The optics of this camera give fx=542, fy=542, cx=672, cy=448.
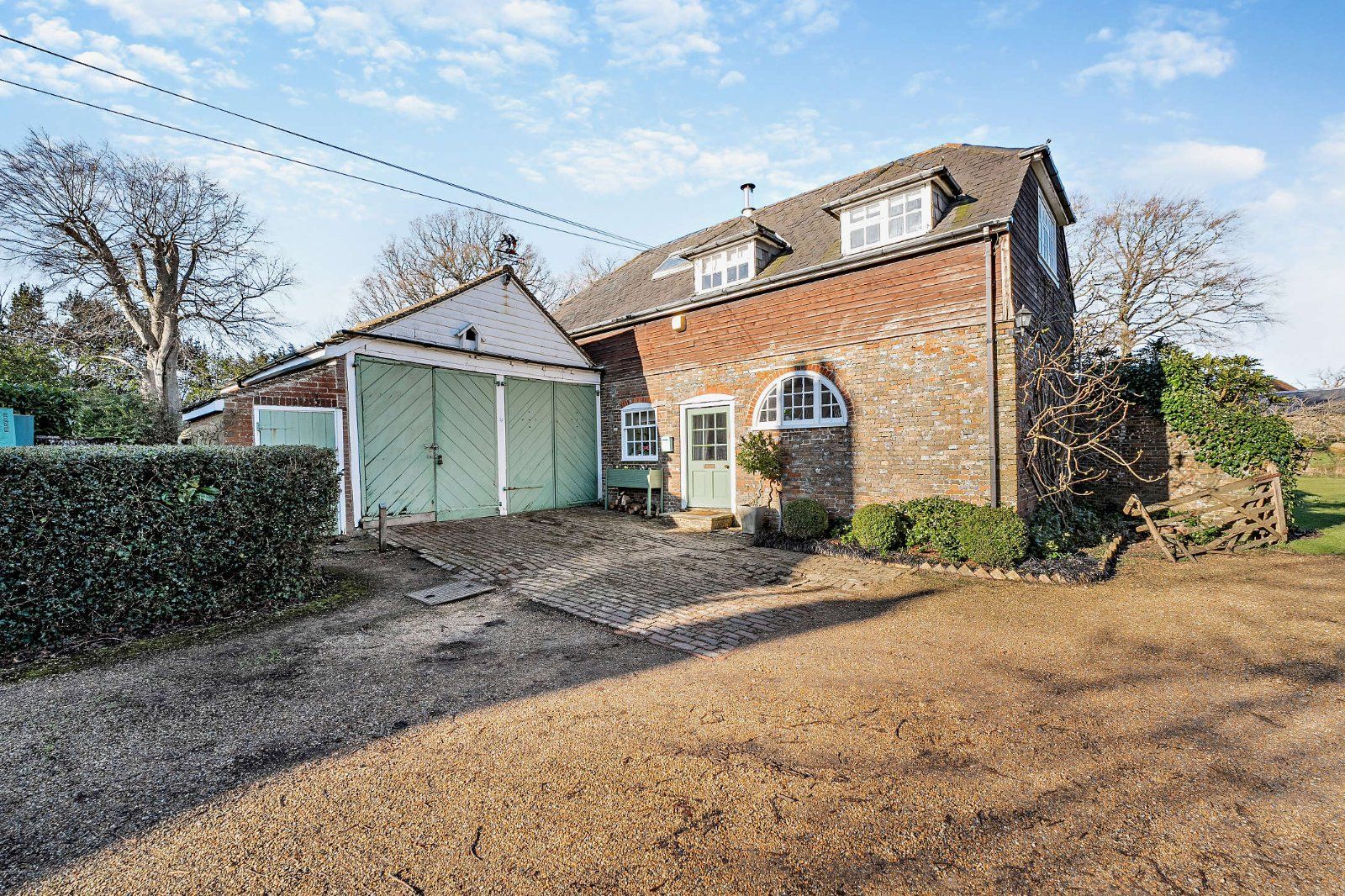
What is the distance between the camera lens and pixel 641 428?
42.2 ft

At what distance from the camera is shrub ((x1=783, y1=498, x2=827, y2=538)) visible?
9219mm

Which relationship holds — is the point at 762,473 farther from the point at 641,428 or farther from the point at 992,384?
the point at 992,384

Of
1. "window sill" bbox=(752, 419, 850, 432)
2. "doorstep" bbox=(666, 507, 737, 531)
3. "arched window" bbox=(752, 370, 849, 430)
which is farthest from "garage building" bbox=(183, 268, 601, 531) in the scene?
"arched window" bbox=(752, 370, 849, 430)

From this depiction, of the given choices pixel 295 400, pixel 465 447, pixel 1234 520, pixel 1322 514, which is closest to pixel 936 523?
pixel 1234 520

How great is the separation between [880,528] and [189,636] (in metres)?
8.26

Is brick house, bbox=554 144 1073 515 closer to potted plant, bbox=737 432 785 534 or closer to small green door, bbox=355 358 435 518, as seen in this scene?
potted plant, bbox=737 432 785 534

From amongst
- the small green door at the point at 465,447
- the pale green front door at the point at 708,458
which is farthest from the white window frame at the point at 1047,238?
the small green door at the point at 465,447

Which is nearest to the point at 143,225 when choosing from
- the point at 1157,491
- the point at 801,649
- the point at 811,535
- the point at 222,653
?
the point at 222,653

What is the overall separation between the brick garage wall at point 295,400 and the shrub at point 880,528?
8245 millimetres

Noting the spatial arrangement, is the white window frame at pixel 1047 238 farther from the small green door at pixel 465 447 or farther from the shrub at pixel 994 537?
the small green door at pixel 465 447

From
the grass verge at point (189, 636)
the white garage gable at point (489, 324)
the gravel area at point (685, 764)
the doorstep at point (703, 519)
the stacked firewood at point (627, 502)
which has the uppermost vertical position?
the white garage gable at point (489, 324)

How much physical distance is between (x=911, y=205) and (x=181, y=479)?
10.6 meters

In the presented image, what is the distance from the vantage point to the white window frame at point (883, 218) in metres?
8.96

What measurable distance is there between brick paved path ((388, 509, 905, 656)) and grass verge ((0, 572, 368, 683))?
4.77 feet
